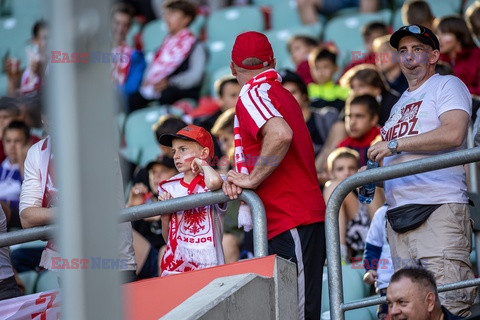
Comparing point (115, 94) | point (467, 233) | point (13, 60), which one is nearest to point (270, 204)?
point (467, 233)

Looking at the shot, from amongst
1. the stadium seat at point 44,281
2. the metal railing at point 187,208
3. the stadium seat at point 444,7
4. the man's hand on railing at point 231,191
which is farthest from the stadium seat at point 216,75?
the man's hand on railing at point 231,191

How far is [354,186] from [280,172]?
0.44 m

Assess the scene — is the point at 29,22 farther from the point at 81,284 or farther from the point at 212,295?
the point at 81,284

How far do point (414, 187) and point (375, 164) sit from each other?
207 millimetres

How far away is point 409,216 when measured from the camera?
4.79 meters

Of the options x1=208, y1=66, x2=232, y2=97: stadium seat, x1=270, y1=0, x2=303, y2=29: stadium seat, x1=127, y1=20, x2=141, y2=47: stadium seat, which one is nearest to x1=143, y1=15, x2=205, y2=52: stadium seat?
x1=127, y1=20, x2=141, y2=47: stadium seat

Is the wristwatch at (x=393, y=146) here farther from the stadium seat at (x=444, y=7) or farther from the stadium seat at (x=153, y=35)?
the stadium seat at (x=153, y=35)

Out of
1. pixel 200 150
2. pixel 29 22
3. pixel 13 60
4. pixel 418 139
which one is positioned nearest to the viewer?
pixel 418 139

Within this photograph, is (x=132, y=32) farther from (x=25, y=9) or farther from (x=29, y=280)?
(x=29, y=280)

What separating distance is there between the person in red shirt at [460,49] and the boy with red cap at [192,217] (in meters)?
3.20

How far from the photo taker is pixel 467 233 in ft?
15.6

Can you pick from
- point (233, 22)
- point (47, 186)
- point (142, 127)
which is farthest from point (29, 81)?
point (47, 186)

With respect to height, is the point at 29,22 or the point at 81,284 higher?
the point at 29,22

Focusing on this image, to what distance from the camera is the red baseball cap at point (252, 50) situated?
5.01 metres
